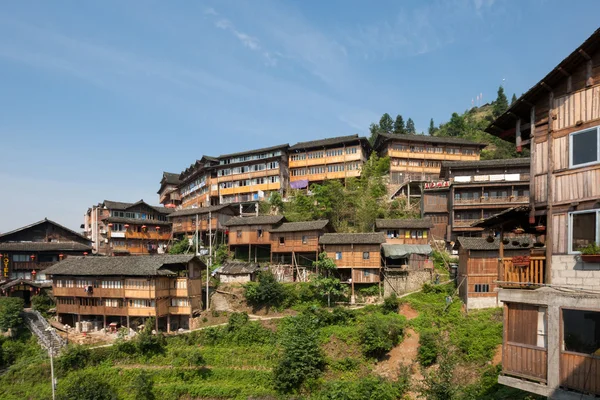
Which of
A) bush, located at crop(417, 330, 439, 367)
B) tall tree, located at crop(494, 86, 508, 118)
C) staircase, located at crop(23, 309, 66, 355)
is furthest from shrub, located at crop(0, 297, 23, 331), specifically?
tall tree, located at crop(494, 86, 508, 118)

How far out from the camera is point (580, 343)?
33.2ft

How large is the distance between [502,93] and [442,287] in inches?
3305

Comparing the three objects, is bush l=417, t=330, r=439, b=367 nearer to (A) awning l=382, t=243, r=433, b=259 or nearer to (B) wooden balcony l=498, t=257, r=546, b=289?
(A) awning l=382, t=243, r=433, b=259

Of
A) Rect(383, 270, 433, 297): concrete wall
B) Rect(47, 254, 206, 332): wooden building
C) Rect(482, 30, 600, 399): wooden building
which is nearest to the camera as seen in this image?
Rect(482, 30, 600, 399): wooden building

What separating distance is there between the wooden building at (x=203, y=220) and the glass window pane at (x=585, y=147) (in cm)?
4029

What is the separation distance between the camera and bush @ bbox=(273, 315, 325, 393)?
25.8 meters

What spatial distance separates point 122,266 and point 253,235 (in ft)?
44.1

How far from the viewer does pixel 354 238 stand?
118ft

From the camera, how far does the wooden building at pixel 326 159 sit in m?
56.5

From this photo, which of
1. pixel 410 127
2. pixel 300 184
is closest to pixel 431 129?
pixel 410 127

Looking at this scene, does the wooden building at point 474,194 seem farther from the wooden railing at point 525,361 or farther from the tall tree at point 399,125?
the tall tree at point 399,125

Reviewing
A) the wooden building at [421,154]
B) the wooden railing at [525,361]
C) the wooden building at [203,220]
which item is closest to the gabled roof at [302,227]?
the wooden building at [203,220]

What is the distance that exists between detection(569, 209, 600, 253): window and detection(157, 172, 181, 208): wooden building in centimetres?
7213

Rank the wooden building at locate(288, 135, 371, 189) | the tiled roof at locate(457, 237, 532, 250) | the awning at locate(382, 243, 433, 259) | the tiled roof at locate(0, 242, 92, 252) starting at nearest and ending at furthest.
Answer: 1. the tiled roof at locate(457, 237, 532, 250)
2. the awning at locate(382, 243, 433, 259)
3. the tiled roof at locate(0, 242, 92, 252)
4. the wooden building at locate(288, 135, 371, 189)
